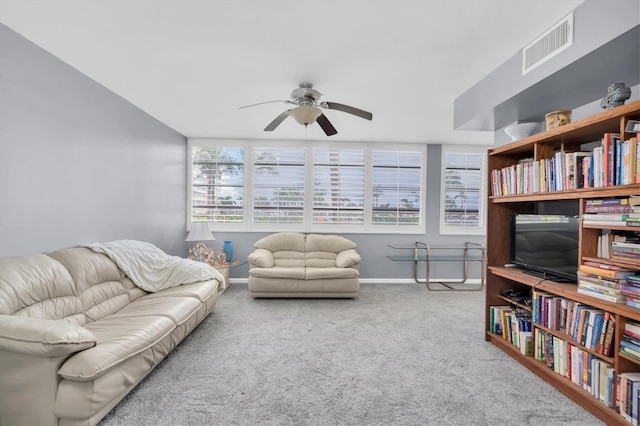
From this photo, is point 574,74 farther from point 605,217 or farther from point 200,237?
point 200,237

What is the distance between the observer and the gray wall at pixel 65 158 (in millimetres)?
2203

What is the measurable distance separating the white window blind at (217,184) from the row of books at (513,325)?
4.15 metres

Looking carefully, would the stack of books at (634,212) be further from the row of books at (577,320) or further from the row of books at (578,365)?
the row of books at (578,365)

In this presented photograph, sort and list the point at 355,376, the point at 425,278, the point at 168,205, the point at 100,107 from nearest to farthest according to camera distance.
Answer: the point at 355,376, the point at 100,107, the point at 168,205, the point at 425,278

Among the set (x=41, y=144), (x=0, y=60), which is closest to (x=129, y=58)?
(x=0, y=60)

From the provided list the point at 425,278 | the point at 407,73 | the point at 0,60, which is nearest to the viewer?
the point at 0,60

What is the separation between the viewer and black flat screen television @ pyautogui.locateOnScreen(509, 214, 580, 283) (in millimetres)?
2299

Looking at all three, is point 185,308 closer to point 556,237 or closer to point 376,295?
point 376,295

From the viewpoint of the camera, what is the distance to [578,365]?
207 centimetres

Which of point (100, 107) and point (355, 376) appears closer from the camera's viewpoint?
point (355, 376)

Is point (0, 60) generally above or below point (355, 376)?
above

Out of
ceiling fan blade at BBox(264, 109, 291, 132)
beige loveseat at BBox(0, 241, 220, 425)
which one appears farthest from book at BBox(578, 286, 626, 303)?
beige loveseat at BBox(0, 241, 220, 425)

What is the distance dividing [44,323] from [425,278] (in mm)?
5225

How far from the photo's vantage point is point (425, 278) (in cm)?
549
